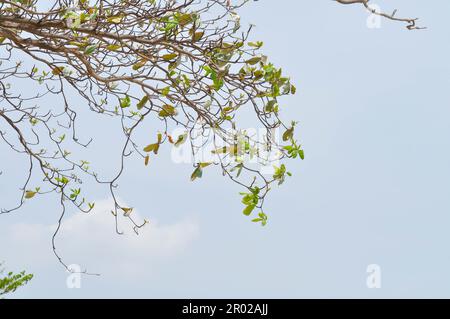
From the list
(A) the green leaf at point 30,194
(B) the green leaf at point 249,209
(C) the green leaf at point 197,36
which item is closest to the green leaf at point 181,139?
(B) the green leaf at point 249,209

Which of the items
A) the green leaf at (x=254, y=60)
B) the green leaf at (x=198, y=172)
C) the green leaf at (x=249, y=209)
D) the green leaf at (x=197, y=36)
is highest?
the green leaf at (x=197, y=36)

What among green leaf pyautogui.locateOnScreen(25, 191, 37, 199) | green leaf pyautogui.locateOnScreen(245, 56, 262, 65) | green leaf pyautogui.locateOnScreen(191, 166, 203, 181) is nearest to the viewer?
green leaf pyautogui.locateOnScreen(191, 166, 203, 181)

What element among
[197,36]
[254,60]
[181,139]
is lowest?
[181,139]

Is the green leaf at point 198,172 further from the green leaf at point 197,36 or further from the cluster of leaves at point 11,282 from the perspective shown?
the cluster of leaves at point 11,282

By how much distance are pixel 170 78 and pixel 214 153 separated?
1.55 feet

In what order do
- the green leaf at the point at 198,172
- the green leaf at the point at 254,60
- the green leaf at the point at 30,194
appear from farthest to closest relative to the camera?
the green leaf at the point at 30,194, the green leaf at the point at 254,60, the green leaf at the point at 198,172

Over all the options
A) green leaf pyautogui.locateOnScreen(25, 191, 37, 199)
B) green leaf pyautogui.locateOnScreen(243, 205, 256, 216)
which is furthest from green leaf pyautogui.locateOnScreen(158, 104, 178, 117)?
green leaf pyautogui.locateOnScreen(25, 191, 37, 199)

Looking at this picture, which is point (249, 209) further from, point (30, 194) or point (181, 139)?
point (30, 194)

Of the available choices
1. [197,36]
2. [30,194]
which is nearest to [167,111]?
[197,36]

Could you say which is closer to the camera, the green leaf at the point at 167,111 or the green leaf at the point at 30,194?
the green leaf at the point at 167,111

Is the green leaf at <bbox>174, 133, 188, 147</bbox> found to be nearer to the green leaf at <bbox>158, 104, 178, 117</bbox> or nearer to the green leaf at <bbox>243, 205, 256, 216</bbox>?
the green leaf at <bbox>158, 104, 178, 117</bbox>

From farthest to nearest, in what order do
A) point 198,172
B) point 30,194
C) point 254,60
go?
point 30,194
point 254,60
point 198,172

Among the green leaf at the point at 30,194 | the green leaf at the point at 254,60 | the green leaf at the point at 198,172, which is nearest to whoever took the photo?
the green leaf at the point at 198,172
